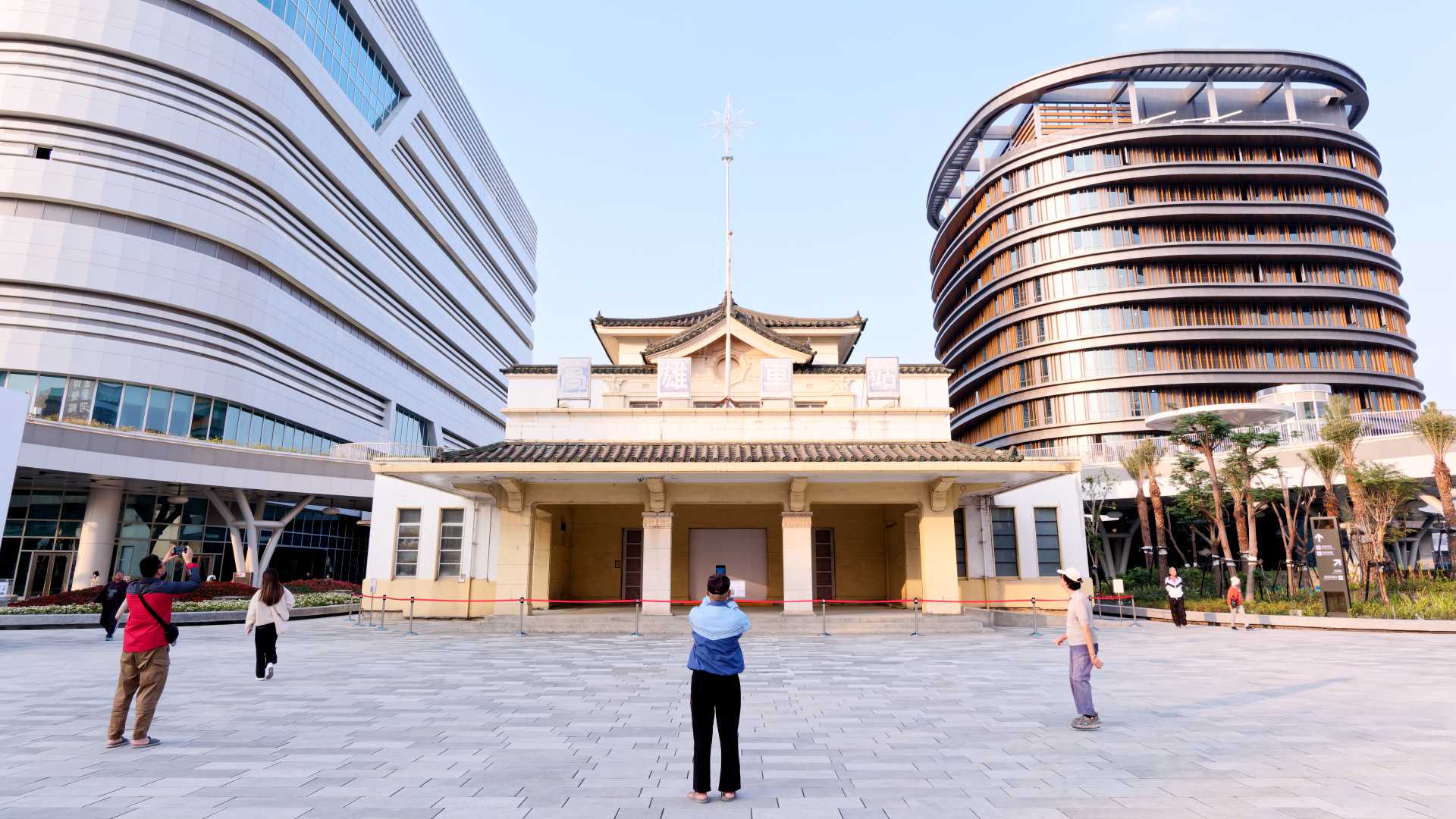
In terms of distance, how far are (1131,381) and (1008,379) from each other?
33.0 feet

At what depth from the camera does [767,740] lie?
7652 mm

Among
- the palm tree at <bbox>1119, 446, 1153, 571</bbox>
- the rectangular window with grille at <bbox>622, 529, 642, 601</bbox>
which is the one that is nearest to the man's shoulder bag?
the rectangular window with grille at <bbox>622, 529, 642, 601</bbox>

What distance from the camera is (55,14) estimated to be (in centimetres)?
3419

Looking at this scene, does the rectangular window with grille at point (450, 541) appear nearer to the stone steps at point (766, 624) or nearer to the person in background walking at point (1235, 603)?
the stone steps at point (766, 624)

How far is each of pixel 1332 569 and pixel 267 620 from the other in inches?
1098

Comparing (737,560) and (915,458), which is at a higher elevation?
(915,458)

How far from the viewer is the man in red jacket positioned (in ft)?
23.9

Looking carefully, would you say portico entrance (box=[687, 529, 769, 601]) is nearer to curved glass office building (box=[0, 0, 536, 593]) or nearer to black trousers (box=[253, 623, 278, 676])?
black trousers (box=[253, 623, 278, 676])

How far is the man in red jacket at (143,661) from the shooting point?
7270mm

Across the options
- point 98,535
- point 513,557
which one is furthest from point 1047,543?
point 98,535

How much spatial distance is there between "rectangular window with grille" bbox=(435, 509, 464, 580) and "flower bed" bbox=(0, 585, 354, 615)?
24.2 feet

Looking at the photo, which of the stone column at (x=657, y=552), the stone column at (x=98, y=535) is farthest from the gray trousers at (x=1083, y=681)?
the stone column at (x=98, y=535)

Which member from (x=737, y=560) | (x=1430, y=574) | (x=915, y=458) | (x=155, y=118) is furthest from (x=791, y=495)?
(x=155, y=118)

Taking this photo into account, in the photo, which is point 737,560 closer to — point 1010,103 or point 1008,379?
point 1008,379
